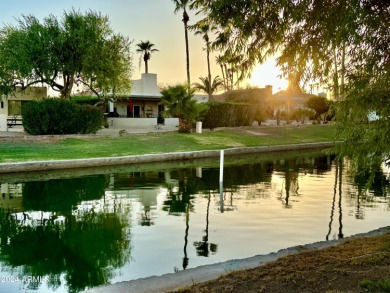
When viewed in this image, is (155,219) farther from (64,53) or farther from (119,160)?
(64,53)

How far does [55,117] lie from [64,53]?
726 cm

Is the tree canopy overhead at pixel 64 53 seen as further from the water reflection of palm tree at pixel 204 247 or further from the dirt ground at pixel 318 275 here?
the dirt ground at pixel 318 275

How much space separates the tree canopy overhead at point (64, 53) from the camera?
3319cm

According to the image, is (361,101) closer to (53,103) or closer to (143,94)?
(53,103)

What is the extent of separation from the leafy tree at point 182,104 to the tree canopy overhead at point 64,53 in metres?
4.45

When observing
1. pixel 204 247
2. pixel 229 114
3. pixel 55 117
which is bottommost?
pixel 204 247

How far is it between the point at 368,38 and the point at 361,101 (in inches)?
37.6

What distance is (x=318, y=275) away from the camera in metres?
5.11

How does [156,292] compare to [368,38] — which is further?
[368,38]

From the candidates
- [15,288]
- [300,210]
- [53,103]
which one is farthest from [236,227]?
[53,103]

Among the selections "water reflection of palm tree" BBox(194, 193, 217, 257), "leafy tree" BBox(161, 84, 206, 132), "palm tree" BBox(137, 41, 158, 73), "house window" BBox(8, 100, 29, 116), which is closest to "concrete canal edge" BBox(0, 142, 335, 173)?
"leafy tree" BBox(161, 84, 206, 132)

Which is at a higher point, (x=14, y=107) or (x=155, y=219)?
(x=14, y=107)

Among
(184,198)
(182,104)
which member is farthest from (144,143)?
(184,198)

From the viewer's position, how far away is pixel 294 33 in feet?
24.9
